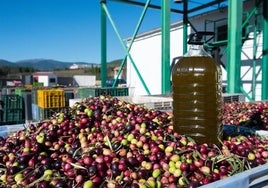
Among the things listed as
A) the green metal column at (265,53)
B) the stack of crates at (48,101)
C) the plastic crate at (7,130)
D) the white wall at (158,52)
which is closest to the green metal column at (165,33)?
the green metal column at (265,53)

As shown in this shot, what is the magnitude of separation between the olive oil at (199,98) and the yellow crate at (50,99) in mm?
9723

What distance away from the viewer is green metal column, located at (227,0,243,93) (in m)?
7.54

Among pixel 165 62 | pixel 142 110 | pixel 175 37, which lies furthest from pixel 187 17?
pixel 142 110

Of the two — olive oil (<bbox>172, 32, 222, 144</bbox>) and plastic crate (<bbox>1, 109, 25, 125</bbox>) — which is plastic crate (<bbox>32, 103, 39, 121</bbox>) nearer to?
plastic crate (<bbox>1, 109, 25, 125</bbox>)

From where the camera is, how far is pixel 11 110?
12242 mm

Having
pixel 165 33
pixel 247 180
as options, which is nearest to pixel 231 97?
pixel 165 33

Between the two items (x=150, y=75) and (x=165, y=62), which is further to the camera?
(x=150, y=75)

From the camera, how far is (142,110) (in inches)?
114

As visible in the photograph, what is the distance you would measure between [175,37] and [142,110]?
14259mm

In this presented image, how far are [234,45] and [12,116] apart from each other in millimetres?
9075

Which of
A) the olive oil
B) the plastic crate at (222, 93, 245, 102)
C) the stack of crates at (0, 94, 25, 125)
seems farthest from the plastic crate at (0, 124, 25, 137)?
the stack of crates at (0, 94, 25, 125)

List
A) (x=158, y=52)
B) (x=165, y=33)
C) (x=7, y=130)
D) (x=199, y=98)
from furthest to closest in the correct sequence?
1. (x=158, y=52)
2. (x=165, y=33)
3. (x=7, y=130)
4. (x=199, y=98)

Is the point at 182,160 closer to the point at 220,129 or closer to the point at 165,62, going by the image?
the point at 220,129

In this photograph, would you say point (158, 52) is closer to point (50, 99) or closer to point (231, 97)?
point (50, 99)
